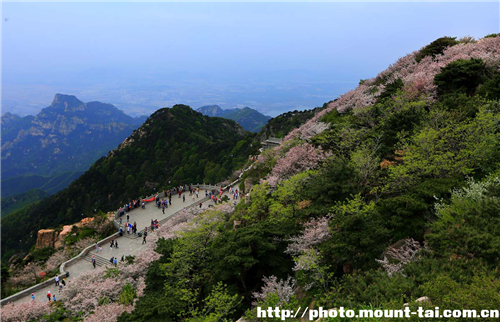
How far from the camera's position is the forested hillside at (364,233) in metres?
8.23

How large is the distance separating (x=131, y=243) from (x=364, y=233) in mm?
22979

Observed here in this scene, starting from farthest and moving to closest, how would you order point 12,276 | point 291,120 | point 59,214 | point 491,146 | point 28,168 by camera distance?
point 28,168
point 291,120
point 59,214
point 12,276
point 491,146

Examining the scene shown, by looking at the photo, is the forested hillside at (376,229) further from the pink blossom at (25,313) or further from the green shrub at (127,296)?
the pink blossom at (25,313)

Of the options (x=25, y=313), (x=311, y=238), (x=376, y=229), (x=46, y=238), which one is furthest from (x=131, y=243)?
(x=376, y=229)

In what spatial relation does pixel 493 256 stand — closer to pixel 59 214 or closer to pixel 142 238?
pixel 142 238

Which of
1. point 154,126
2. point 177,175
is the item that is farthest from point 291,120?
point 154,126

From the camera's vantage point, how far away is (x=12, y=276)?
2667 cm

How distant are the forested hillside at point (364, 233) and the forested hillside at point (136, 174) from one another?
38.3 metres

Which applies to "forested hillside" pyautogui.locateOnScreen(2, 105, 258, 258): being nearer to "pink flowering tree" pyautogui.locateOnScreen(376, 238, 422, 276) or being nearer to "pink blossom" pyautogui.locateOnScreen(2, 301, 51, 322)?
"pink blossom" pyautogui.locateOnScreen(2, 301, 51, 322)

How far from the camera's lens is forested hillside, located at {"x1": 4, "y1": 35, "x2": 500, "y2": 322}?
8234 millimetres

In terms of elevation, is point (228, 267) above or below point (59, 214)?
above

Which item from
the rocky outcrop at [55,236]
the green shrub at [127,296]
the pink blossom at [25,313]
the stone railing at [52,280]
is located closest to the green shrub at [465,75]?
the green shrub at [127,296]

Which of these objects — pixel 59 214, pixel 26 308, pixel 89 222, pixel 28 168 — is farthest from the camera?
pixel 28 168

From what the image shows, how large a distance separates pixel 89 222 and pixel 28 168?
216542 mm
